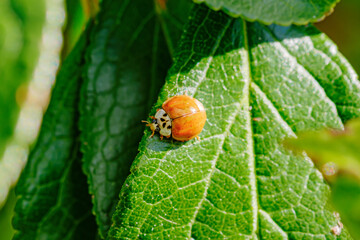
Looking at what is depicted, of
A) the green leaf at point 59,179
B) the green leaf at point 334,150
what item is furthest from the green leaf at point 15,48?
the green leaf at point 334,150

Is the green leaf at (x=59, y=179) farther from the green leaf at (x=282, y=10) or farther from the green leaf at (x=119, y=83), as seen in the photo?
the green leaf at (x=282, y=10)

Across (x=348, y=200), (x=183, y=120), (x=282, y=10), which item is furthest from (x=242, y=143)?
(x=348, y=200)

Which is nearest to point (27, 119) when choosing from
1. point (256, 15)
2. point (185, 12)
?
point (185, 12)

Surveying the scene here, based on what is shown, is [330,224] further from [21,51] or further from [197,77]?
[21,51]

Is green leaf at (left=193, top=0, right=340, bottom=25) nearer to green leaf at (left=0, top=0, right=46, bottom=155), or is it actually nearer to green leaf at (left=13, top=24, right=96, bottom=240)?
green leaf at (left=13, top=24, right=96, bottom=240)

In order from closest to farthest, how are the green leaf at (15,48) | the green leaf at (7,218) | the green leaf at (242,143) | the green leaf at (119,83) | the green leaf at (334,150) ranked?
the green leaf at (334,150) < the green leaf at (242,143) < the green leaf at (119,83) < the green leaf at (15,48) < the green leaf at (7,218)

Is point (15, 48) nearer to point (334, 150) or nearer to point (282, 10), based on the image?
point (282, 10)
